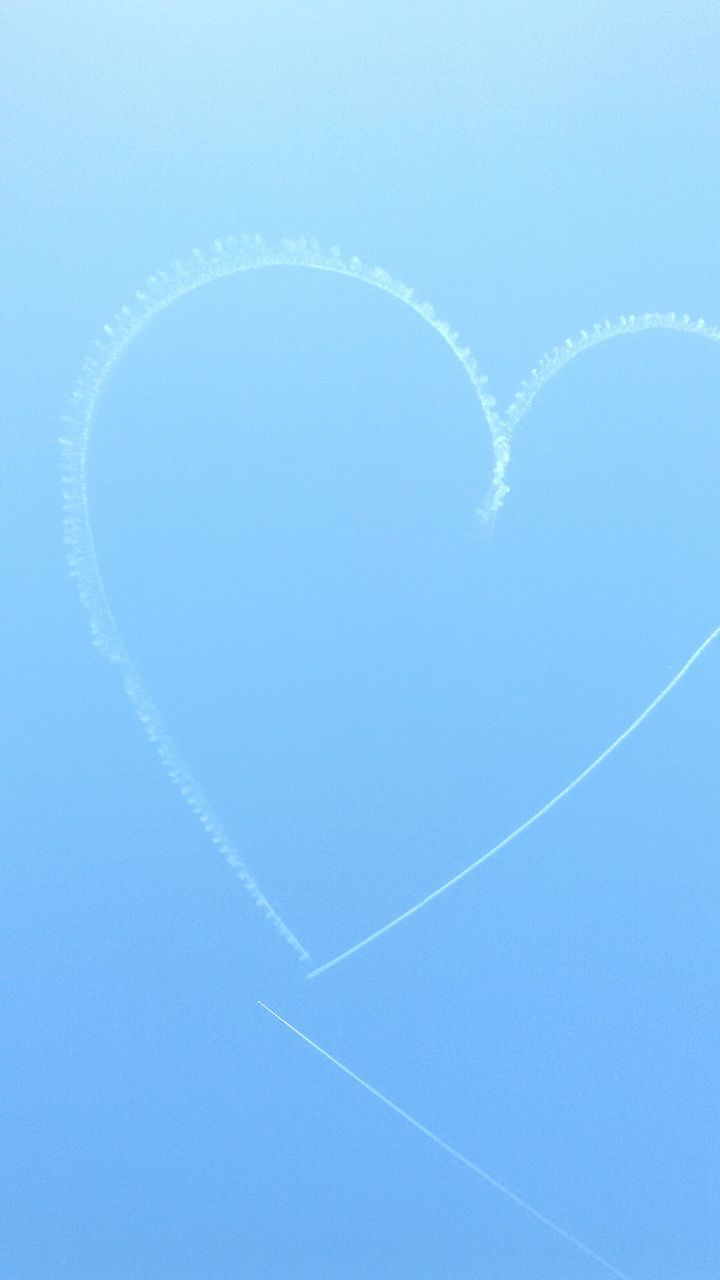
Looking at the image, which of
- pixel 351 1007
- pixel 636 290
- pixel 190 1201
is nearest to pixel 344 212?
pixel 636 290

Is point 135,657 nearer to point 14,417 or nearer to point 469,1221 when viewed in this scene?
point 14,417

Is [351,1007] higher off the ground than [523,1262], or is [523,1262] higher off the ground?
[351,1007]

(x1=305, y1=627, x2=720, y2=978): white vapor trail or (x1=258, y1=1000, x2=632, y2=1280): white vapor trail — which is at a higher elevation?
(x1=305, y1=627, x2=720, y2=978): white vapor trail

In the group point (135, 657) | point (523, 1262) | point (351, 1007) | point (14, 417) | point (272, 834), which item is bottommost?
point (523, 1262)

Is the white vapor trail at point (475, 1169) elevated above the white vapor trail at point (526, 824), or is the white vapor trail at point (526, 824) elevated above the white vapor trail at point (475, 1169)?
the white vapor trail at point (526, 824)

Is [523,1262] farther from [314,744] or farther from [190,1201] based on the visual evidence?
[314,744]

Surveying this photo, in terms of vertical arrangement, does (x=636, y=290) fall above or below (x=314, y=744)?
above

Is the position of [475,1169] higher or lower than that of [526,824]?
lower

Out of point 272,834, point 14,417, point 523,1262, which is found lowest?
point 523,1262

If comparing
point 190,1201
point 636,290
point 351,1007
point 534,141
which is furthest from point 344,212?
point 190,1201
